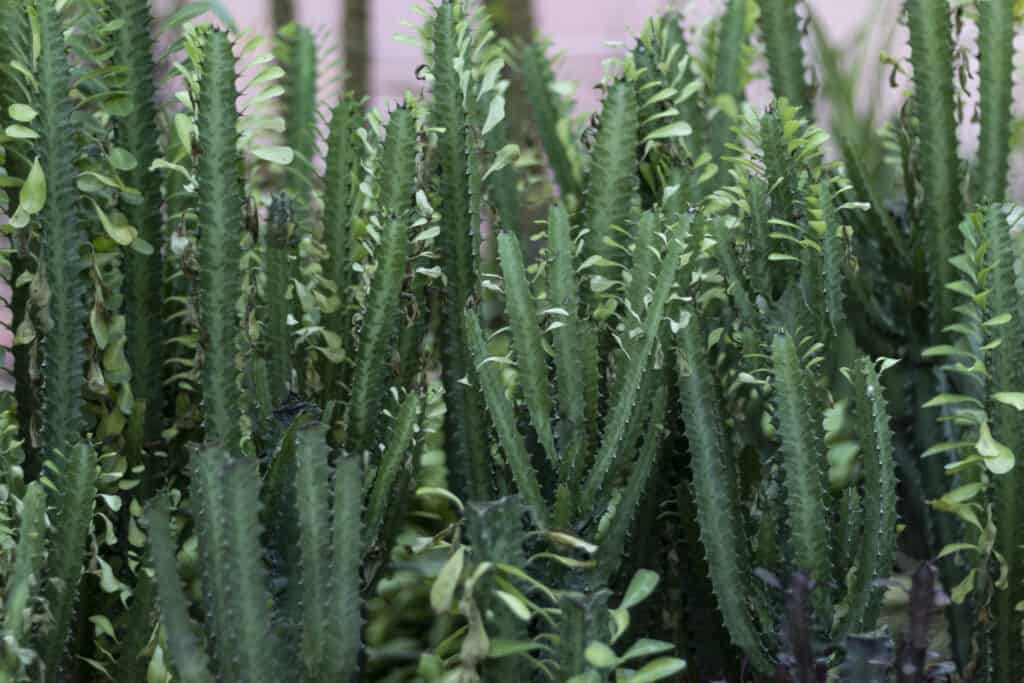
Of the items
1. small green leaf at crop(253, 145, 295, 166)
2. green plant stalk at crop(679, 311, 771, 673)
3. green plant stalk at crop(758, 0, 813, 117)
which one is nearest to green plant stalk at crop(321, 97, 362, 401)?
small green leaf at crop(253, 145, 295, 166)

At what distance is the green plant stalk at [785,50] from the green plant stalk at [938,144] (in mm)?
277

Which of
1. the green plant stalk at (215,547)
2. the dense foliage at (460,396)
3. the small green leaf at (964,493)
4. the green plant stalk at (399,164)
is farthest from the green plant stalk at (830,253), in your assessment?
the green plant stalk at (215,547)

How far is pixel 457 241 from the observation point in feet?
4.57

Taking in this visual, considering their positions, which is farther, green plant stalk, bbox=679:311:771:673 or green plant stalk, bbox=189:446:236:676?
green plant stalk, bbox=679:311:771:673

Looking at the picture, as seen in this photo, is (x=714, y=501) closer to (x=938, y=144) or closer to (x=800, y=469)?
(x=800, y=469)

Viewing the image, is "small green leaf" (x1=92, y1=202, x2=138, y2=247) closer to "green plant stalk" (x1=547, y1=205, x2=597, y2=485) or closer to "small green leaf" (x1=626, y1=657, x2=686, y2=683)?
"green plant stalk" (x1=547, y1=205, x2=597, y2=485)

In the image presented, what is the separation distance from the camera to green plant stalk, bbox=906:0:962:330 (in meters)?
1.59

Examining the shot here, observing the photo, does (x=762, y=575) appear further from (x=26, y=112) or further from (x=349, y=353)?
(x=26, y=112)

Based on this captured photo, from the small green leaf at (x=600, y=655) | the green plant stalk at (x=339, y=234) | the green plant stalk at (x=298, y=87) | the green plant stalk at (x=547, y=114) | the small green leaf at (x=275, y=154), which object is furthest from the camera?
the green plant stalk at (x=298, y=87)

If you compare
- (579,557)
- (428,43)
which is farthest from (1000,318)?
(428,43)

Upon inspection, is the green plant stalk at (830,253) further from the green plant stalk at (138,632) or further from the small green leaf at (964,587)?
the green plant stalk at (138,632)

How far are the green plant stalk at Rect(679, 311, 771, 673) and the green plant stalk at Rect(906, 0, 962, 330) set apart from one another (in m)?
0.48

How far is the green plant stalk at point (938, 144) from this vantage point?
5.22ft

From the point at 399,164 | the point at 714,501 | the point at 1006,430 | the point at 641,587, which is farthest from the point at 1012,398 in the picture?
the point at 399,164
